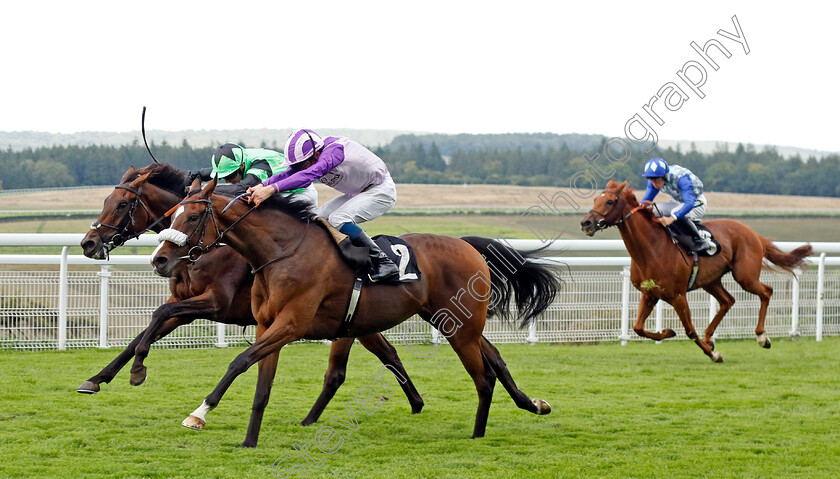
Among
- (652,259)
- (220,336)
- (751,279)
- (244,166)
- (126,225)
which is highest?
(244,166)

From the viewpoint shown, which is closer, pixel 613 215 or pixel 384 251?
pixel 384 251

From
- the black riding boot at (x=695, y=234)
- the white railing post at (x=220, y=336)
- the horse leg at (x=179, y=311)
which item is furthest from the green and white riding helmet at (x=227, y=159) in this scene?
the black riding boot at (x=695, y=234)

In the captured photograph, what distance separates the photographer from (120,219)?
5324 mm

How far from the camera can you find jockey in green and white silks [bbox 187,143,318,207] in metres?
5.51

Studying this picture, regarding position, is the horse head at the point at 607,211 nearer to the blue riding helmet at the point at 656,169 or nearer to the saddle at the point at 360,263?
the blue riding helmet at the point at 656,169

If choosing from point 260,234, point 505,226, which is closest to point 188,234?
point 260,234

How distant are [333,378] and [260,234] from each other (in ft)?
4.05

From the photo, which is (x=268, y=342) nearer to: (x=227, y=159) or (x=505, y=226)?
(x=227, y=159)

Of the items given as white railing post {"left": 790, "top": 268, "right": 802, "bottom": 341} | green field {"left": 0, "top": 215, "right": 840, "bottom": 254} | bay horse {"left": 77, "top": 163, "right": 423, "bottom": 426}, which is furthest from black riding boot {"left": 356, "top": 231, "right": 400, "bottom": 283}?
green field {"left": 0, "top": 215, "right": 840, "bottom": 254}

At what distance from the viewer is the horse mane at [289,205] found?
4699 millimetres

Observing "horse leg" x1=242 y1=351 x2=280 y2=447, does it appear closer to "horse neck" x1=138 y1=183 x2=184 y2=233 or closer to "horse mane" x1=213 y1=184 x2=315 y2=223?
"horse mane" x1=213 y1=184 x2=315 y2=223

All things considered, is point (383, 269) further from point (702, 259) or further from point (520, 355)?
point (702, 259)

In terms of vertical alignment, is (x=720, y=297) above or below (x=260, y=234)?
below

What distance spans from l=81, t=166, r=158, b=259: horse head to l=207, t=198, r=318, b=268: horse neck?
1.11m
